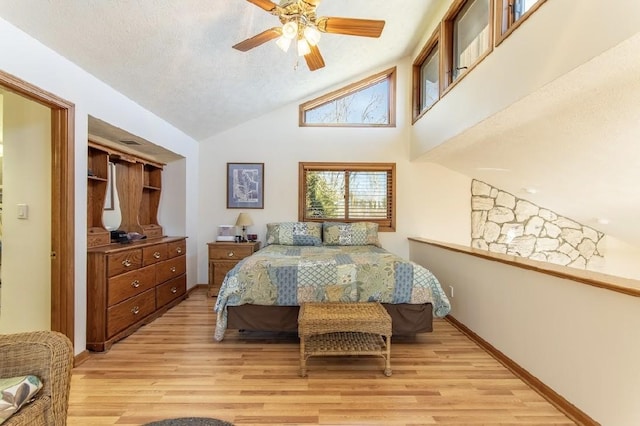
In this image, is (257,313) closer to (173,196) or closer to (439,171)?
(173,196)

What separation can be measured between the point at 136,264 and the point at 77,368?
3.17 feet

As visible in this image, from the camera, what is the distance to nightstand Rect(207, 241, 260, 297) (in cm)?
448

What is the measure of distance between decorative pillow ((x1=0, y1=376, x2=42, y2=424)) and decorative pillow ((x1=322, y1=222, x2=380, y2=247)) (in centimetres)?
344

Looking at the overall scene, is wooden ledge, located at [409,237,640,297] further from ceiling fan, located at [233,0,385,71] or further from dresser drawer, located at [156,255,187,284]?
dresser drawer, located at [156,255,187,284]

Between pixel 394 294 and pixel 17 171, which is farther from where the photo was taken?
pixel 394 294

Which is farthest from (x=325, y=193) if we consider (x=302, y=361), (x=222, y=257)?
(x=302, y=361)

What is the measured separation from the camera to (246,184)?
497 centimetres

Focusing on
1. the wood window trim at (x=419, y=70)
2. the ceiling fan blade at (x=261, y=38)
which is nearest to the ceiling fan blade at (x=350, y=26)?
the ceiling fan blade at (x=261, y=38)

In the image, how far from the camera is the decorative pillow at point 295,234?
4.48m

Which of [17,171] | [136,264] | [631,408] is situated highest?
[17,171]

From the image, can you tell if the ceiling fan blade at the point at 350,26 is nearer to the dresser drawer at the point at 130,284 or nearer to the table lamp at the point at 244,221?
the dresser drawer at the point at 130,284

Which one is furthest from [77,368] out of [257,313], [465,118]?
[465,118]

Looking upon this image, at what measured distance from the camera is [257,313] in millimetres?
2914

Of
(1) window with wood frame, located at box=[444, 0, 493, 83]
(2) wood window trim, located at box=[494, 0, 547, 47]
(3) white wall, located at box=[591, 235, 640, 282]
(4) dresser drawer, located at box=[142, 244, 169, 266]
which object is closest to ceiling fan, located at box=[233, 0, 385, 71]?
(2) wood window trim, located at box=[494, 0, 547, 47]
